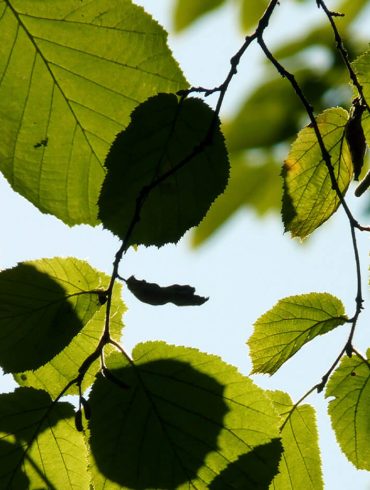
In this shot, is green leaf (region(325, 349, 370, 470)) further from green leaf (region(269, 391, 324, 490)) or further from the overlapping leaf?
the overlapping leaf

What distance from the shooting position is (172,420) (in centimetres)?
154

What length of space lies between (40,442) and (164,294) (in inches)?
18.7

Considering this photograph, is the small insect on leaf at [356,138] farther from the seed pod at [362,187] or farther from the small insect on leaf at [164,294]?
the small insect on leaf at [164,294]

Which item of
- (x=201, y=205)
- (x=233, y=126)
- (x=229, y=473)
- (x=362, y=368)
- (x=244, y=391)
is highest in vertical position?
(x=233, y=126)

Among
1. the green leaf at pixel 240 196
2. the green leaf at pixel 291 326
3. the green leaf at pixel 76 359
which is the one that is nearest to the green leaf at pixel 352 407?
the green leaf at pixel 291 326

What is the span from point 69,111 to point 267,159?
0.45m

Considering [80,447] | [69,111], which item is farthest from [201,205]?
[80,447]

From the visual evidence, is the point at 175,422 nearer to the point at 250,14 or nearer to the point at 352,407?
the point at 352,407

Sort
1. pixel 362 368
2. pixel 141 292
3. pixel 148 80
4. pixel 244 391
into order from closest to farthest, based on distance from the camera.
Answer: pixel 141 292 < pixel 244 391 < pixel 148 80 < pixel 362 368

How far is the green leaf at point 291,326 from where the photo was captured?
1.85 metres

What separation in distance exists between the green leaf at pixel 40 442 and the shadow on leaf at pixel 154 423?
4.2 inches

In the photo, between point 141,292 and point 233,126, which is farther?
point 233,126

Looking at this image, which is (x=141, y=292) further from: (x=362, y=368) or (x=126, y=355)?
(x=362, y=368)

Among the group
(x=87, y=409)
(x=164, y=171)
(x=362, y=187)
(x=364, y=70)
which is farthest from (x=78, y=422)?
(x=364, y=70)
